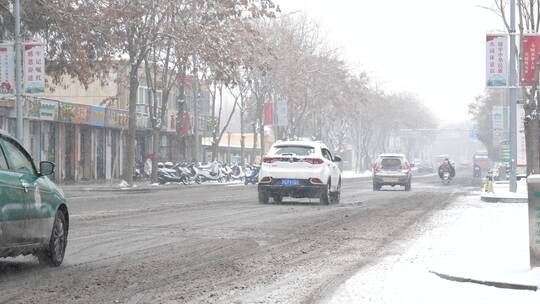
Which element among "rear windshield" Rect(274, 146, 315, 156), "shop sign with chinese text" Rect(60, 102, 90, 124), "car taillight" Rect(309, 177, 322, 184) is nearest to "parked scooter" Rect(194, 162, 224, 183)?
"shop sign with chinese text" Rect(60, 102, 90, 124)

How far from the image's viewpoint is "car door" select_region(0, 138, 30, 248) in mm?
9320

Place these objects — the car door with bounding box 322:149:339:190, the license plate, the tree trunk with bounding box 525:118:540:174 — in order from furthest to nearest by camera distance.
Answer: the tree trunk with bounding box 525:118:540:174
the car door with bounding box 322:149:339:190
the license plate

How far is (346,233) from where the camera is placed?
16.3 meters

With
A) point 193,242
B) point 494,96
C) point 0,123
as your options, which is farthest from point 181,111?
point 494,96

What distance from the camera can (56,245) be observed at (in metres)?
11.0

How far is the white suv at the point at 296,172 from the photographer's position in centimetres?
2558

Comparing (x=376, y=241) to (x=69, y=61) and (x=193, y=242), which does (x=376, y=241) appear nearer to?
(x=193, y=242)

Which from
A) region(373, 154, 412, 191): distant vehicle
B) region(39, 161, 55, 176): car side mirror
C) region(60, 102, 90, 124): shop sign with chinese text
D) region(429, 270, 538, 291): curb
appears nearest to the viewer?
region(429, 270, 538, 291): curb

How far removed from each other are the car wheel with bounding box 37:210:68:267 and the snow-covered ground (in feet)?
11.1

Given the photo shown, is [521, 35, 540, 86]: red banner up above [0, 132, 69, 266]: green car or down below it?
above

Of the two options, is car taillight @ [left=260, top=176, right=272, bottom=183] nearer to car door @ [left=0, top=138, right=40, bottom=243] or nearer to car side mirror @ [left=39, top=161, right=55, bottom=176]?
car side mirror @ [left=39, top=161, right=55, bottom=176]

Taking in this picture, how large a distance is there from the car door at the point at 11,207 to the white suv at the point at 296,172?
15891 mm

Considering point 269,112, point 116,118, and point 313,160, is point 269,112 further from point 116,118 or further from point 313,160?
point 313,160

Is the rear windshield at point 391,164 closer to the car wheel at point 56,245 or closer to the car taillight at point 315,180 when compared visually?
the car taillight at point 315,180
